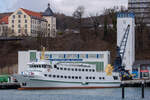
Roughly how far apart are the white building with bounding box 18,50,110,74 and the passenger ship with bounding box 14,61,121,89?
766cm

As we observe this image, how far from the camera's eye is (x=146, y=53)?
99312 mm

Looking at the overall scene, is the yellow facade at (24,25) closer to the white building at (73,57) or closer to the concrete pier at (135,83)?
the white building at (73,57)

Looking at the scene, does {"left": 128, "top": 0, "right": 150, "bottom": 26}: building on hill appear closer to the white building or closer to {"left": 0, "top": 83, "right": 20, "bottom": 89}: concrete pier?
the white building

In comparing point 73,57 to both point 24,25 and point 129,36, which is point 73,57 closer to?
point 129,36

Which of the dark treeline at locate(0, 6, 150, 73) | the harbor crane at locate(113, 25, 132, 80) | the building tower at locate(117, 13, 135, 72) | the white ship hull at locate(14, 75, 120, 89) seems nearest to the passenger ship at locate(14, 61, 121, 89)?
the white ship hull at locate(14, 75, 120, 89)

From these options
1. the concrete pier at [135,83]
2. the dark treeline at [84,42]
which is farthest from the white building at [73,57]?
the dark treeline at [84,42]

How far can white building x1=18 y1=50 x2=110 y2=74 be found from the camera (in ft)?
266

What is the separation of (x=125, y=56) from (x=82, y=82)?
1778 cm

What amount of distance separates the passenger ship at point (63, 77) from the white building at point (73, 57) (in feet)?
25.1

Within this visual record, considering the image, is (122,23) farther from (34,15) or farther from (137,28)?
(34,15)

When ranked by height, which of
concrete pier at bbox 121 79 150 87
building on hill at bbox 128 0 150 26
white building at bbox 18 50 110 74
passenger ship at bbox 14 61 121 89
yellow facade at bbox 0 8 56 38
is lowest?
concrete pier at bbox 121 79 150 87

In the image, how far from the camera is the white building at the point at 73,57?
81.0 m

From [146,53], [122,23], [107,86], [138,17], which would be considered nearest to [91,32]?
[138,17]

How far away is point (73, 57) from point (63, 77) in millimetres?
13697
